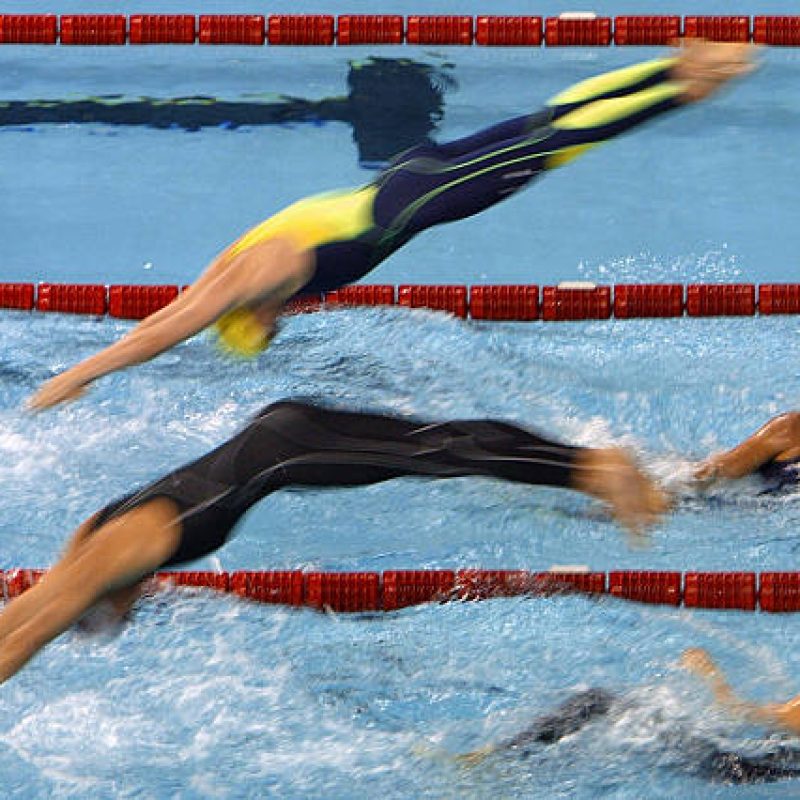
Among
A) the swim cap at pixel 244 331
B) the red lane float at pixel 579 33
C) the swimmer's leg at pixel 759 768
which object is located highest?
the red lane float at pixel 579 33

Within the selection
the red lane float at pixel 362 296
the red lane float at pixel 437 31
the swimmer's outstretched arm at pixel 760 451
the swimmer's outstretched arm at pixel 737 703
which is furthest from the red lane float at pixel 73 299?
the swimmer's outstretched arm at pixel 737 703

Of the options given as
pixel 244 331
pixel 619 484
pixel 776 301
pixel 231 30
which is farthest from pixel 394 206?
pixel 231 30

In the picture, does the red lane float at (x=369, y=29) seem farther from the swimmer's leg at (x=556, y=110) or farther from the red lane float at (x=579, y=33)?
the swimmer's leg at (x=556, y=110)

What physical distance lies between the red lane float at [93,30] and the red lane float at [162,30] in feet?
0.09

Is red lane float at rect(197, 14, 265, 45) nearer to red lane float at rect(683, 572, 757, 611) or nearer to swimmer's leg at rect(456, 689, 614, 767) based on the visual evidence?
red lane float at rect(683, 572, 757, 611)

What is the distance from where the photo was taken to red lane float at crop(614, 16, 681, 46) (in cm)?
374

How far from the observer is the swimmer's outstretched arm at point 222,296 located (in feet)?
7.75

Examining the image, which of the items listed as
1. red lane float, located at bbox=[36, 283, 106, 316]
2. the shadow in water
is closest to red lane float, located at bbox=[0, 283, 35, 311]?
red lane float, located at bbox=[36, 283, 106, 316]

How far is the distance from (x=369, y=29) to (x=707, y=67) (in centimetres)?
130

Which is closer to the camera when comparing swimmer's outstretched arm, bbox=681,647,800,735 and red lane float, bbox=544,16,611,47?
swimmer's outstretched arm, bbox=681,647,800,735

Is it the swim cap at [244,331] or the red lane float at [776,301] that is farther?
the red lane float at [776,301]

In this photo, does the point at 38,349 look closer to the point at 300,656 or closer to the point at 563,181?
the point at 300,656

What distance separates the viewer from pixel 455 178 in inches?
101

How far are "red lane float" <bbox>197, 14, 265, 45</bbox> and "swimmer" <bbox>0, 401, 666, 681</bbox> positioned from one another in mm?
1652
